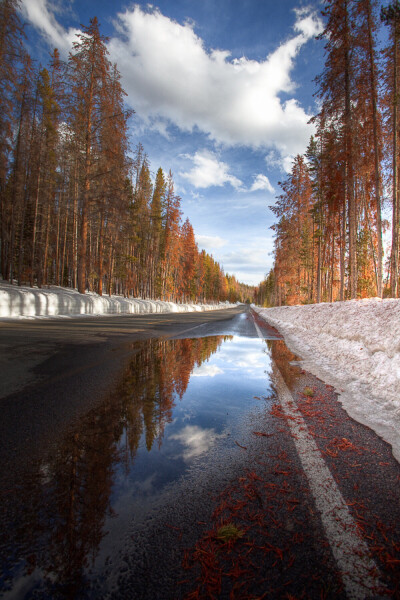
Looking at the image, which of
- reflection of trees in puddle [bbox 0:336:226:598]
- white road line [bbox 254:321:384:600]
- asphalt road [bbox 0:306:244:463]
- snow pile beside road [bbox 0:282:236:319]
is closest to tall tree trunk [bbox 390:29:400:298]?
asphalt road [bbox 0:306:244:463]

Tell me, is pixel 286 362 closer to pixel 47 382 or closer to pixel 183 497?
pixel 47 382

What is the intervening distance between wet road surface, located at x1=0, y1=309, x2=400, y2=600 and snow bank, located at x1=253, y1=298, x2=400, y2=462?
1.03 feet

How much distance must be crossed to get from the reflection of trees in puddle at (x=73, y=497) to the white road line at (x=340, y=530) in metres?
1.17

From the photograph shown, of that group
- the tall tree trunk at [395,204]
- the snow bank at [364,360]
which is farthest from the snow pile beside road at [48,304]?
the tall tree trunk at [395,204]

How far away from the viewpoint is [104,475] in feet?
6.33

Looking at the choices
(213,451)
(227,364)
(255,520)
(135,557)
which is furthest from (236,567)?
(227,364)

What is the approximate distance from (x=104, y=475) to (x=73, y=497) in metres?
0.28

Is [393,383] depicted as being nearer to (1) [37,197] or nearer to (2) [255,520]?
(2) [255,520]

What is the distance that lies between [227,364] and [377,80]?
52.9 feet

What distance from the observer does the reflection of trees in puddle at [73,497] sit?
3.96 ft

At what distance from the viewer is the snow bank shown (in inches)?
129

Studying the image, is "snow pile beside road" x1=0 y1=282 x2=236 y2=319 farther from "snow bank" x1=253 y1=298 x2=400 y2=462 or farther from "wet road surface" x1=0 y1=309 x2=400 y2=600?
"snow bank" x1=253 y1=298 x2=400 y2=462

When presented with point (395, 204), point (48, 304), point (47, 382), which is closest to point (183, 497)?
point (47, 382)

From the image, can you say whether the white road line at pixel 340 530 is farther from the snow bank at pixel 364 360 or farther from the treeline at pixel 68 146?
the treeline at pixel 68 146
